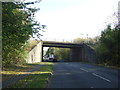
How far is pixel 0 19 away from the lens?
1247cm

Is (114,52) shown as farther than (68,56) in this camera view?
No

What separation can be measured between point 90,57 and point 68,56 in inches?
1078

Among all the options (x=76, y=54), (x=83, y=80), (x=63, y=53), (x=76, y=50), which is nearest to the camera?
(x=83, y=80)

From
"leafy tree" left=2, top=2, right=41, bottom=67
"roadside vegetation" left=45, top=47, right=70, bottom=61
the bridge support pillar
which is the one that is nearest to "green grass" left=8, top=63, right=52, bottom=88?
"leafy tree" left=2, top=2, right=41, bottom=67

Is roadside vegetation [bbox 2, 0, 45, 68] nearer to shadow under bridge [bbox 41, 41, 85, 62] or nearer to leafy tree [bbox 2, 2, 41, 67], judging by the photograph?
leafy tree [bbox 2, 2, 41, 67]

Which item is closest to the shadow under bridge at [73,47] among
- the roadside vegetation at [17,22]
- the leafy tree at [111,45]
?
the leafy tree at [111,45]

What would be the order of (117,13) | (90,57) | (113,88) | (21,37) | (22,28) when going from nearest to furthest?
(113,88), (22,28), (21,37), (117,13), (90,57)

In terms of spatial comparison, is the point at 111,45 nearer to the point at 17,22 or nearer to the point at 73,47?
the point at 17,22

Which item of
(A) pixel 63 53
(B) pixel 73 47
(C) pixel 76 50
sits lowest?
(A) pixel 63 53

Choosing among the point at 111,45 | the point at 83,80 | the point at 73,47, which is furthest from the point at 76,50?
the point at 83,80

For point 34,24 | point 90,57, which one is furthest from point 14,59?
point 90,57

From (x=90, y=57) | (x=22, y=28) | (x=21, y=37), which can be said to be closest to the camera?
(x=22, y=28)

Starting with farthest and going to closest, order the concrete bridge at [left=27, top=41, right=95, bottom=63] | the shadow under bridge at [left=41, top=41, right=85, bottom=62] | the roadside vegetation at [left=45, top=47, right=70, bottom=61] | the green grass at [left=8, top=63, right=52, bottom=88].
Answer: the roadside vegetation at [left=45, top=47, right=70, bottom=61]
the shadow under bridge at [left=41, top=41, right=85, bottom=62]
the concrete bridge at [left=27, top=41, right=95, bottom=63]
the green grass at [left=8, top=63, right=52, bottom=88]

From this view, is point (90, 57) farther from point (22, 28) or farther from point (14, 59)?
point (22, 28)
